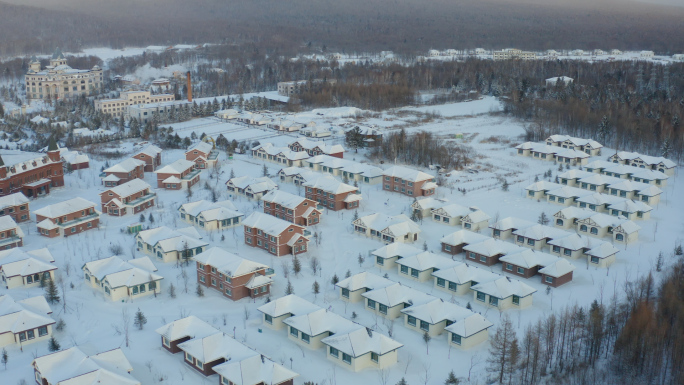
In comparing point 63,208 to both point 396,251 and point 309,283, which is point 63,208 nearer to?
point 309,283

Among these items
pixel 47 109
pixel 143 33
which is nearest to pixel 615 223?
pixel 47 109

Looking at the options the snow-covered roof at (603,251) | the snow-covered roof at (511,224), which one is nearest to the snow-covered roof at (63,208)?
the snow-covered roof at (511,224)

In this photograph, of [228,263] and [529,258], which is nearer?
[228,263]

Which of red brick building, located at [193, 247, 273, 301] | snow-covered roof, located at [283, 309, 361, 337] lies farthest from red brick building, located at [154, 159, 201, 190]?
snow-covered roof, located at [283, 309, 361, 337]

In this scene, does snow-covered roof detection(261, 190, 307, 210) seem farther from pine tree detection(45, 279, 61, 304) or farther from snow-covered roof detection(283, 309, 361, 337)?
pine tree detection(45, 279, 61, 304)

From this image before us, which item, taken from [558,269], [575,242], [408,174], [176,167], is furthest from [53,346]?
[408,174]

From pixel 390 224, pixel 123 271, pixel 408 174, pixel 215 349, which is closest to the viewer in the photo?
pixel 215 349
